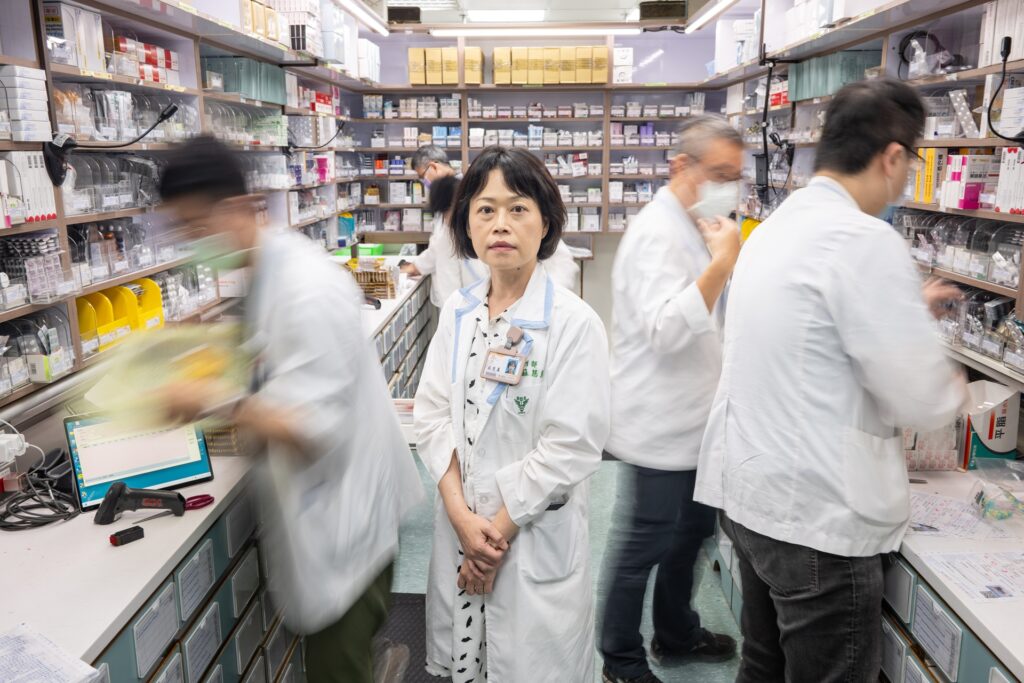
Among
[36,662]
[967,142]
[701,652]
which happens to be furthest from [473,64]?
[36,662]

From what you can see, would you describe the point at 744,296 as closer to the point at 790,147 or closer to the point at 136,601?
the point at 136,601

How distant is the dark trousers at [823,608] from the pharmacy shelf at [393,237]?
7230 millimetres

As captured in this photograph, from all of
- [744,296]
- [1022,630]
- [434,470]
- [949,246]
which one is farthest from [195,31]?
[1022,630]

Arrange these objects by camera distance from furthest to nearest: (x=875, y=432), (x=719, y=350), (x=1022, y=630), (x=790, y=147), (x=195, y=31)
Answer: (x=790, y=147) < (x=195, y=31) < (x=719, y=350) < (x=875, y=432) < (x=1022, y=630)

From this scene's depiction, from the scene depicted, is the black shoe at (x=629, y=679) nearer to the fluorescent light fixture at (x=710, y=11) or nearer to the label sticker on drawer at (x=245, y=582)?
the label sticker on drawer at (x=245, y=582)

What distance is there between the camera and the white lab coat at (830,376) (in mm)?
1498

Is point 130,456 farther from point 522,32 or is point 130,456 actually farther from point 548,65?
point 548,65

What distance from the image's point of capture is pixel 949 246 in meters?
3.26

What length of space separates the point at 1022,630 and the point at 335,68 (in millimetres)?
5779

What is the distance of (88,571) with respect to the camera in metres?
1.61

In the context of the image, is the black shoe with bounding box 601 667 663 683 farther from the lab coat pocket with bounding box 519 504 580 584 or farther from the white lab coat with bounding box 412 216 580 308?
the white lab coat with bounding box 412 216 580 308

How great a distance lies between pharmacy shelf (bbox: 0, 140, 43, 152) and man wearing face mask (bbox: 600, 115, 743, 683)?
222cm

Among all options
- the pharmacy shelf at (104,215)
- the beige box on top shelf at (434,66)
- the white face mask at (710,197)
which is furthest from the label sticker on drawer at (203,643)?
the beige box on top shelf at (434,66)

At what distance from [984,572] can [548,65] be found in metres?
7.10
